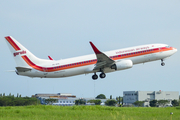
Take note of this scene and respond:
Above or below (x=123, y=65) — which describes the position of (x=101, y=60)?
above

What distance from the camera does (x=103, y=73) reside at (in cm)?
6303

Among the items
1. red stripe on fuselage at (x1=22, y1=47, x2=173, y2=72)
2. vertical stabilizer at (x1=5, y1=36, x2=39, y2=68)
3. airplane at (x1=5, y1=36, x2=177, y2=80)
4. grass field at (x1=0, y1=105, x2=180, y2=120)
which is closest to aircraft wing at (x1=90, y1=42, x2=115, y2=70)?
airplane at (x1=5, y1=36, x2=177, y2=80)

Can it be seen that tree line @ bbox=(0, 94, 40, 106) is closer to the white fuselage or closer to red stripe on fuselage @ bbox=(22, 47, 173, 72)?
the white fuselage

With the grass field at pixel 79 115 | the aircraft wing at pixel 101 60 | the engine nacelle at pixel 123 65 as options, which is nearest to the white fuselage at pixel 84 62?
the aircraft wing at pixel 101 60

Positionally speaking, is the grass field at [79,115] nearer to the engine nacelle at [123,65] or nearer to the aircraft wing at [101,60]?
the aircraft wing at [101,60]

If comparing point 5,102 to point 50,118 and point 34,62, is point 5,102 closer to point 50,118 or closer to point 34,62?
point 34,62

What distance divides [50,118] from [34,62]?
25.7 m

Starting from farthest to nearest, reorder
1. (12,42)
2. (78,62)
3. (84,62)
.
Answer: (84,62) < (78,62) < (12,42)

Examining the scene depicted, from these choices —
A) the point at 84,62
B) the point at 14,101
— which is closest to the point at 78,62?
the point at 84,62

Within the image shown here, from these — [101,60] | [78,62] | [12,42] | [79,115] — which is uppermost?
[12,42]

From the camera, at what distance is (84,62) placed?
2343 inches

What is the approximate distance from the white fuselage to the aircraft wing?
1.10m

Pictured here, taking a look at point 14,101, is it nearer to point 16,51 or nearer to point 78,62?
point 16,51

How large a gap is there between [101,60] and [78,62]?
481cm
